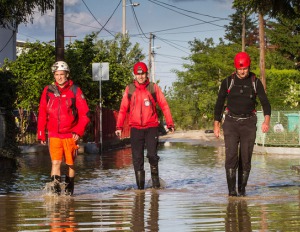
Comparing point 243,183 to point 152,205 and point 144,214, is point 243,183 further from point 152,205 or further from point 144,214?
point 144,214

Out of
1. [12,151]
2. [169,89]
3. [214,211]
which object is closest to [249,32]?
[169,89]

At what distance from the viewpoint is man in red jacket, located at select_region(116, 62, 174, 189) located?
11.8m

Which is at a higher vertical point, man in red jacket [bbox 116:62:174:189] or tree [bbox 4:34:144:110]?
tree [bbox 4:34:144:110]

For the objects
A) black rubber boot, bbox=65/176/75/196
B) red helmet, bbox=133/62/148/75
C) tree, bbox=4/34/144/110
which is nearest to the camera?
black rubber boot, bbox=65/176/75/196

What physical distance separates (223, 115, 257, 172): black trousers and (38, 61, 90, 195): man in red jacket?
74.8 inches

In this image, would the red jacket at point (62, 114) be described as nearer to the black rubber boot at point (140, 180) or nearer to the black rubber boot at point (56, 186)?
the black rubber boot at point (56, 186)

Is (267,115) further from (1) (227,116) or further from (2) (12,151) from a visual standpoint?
(2) (12,151)

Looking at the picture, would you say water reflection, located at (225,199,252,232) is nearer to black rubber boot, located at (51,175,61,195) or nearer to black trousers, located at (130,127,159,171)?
black trousers, located at (130,127,159,171)

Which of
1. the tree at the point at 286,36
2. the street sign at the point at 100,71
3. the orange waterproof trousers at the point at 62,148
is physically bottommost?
the orange waterproof trousers at the point at 62,148

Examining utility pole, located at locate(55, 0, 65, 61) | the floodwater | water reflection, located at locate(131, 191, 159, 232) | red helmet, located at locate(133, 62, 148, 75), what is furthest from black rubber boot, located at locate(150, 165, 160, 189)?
utility pole, located at locate(55, 0, 65, 61)

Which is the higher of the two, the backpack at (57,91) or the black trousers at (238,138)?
the backpack at (57,91)

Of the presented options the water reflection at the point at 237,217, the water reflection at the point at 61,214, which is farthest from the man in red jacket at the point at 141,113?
the water reflection at the point at 237,217

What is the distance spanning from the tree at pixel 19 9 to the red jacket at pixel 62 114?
390 centimetres

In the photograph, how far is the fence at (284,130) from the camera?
26844mm
